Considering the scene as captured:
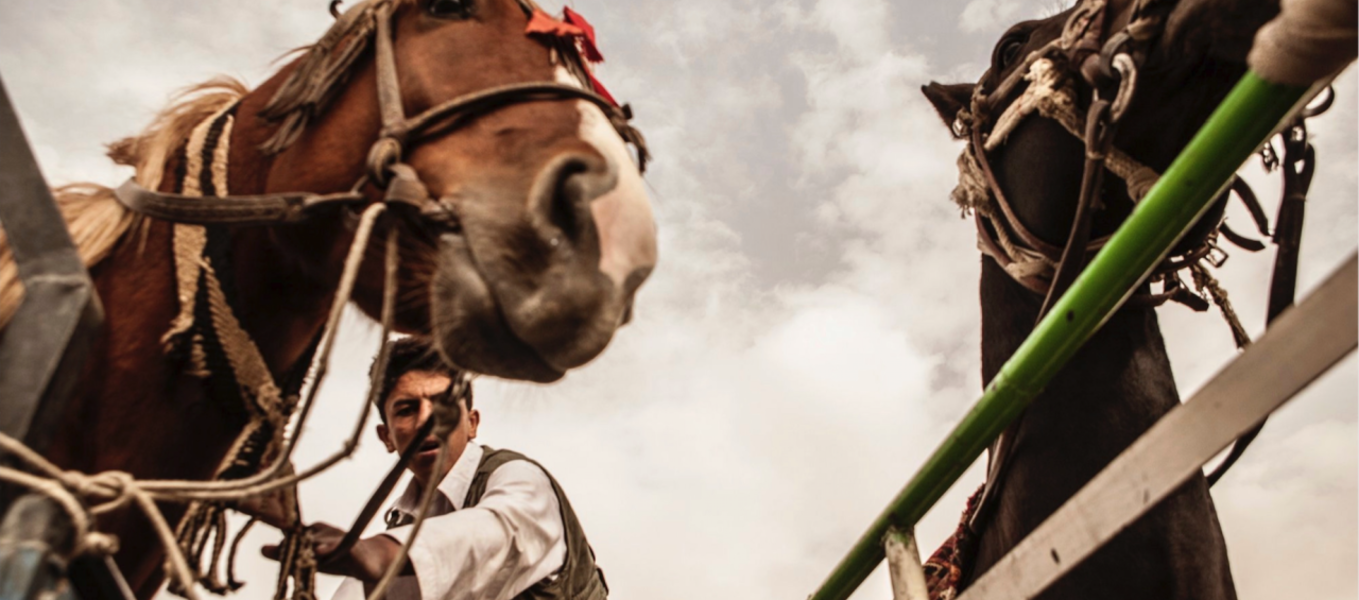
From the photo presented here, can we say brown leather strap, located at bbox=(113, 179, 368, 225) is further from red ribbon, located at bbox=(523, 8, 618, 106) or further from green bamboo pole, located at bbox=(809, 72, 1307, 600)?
green bamboo pole, located at bbox=(809, 72, 1307, 600)

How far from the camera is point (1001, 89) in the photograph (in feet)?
8.89

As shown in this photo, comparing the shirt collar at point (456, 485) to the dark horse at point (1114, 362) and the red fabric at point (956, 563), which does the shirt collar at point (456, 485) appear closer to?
the red fabric at point (956, 563)

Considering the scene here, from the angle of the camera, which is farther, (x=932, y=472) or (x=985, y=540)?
(x=985, y=540)

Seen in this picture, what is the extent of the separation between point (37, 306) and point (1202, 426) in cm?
144

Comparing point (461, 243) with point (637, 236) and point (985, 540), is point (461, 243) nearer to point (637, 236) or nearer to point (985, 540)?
point (637, 236)

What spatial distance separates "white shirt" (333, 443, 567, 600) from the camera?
2.06 meters

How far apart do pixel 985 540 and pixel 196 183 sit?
6.71ft

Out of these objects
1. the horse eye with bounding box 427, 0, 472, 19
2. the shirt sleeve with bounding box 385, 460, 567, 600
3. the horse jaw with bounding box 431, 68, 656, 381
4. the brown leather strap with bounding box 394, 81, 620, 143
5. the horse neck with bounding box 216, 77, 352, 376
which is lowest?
the shirt sleeve with bounding box 385, 460, 567, 600

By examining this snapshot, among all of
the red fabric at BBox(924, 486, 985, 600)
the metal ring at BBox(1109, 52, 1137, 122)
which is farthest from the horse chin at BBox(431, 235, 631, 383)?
the red fabric at BBox(924, 486, 985, 600)

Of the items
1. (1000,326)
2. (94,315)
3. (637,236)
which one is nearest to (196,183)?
(94,315)

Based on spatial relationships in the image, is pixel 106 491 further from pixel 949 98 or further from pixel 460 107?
pixel 949 98

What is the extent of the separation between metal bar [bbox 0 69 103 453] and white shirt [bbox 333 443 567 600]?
0.97 meters

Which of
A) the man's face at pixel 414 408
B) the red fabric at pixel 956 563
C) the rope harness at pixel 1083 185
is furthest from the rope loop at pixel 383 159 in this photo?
the red fabric at pixel 956 563

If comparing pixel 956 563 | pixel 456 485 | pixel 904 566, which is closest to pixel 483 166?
pixel 904 566
